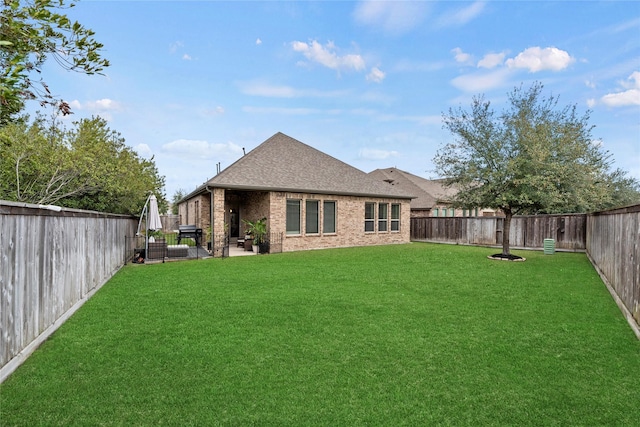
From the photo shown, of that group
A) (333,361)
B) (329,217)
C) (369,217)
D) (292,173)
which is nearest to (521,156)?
(369,217)

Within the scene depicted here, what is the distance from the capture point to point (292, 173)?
17.2m

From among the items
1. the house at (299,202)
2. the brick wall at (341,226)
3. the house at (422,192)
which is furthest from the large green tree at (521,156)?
the house at (422,192)

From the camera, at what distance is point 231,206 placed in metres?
18.7

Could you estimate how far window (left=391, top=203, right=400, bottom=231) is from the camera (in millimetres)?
20781

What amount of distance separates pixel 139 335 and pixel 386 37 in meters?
14.6

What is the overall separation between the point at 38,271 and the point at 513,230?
63.5 feet

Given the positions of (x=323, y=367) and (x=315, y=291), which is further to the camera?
(x=315, y=291)

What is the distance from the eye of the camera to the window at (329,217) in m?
17.4

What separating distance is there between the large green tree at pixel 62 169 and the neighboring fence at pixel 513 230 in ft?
57.3

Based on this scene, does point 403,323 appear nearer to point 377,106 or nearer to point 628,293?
point 628,293

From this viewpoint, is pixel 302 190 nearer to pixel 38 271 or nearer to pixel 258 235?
pixel 258 235

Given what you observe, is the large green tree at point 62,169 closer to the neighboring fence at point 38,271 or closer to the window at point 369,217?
the neighboring fence at point 38,271

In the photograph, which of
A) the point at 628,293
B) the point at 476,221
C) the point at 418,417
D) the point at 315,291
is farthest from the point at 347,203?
the point at 418,417

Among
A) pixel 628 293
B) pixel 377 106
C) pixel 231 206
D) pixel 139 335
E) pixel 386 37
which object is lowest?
pixel 139 335
